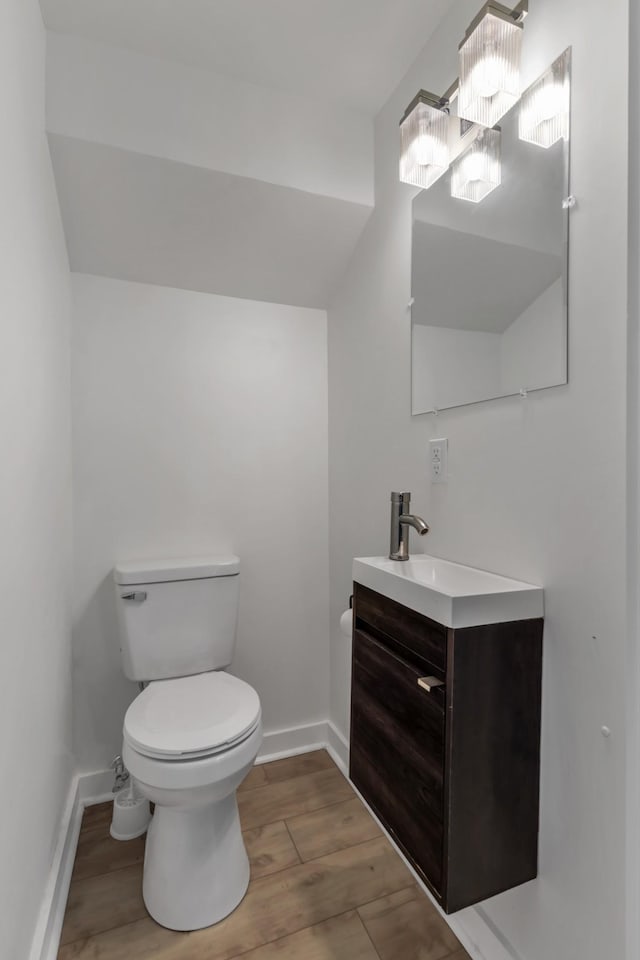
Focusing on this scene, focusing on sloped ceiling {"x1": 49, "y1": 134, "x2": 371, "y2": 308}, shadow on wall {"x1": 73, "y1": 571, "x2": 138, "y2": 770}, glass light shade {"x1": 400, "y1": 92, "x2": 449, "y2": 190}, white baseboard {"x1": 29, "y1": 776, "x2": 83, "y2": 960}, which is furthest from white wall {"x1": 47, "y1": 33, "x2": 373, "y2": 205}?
white baseboard {"x1": 29, "y1": 776, "x2": 83, "y2": 960}

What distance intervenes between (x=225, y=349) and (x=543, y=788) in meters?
1.69

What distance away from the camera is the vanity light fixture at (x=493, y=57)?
0.99m

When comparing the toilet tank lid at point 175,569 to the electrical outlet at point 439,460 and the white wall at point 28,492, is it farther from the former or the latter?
the electrical outlet at point 439,460

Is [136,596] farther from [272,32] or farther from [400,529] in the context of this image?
[272,32]

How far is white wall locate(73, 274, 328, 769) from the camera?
5.71 ft

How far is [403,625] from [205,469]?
1.07 meters

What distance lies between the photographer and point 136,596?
1642mm

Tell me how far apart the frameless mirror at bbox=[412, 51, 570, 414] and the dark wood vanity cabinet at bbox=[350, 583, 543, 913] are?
0.57m

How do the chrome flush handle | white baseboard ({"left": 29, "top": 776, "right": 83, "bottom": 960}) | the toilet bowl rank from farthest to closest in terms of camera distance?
1. the chrome flush handle
2. the toilet bowl
3. white baseboard ({"left": 29, "top": 776, "right": 83, "bottom": 960})

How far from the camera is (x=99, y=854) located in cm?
151

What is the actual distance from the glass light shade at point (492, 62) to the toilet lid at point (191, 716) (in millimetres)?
1636

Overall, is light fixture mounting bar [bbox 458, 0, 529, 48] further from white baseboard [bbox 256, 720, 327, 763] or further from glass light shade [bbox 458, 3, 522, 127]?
white baseboard [bbox 256, 720, 327, 763]

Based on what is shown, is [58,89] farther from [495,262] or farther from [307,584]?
[307,584]

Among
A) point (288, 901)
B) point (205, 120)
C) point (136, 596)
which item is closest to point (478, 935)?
point (288, 901)
